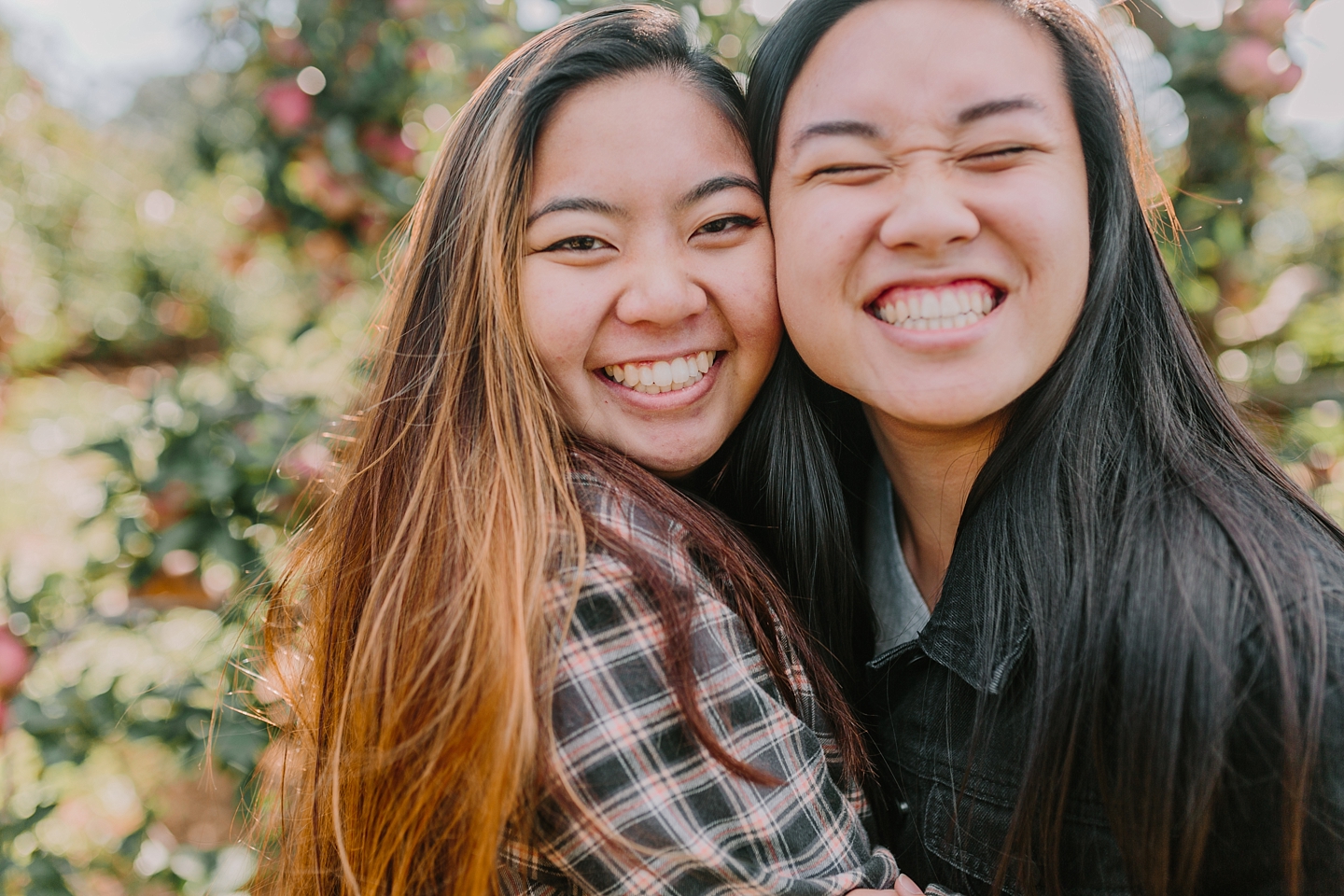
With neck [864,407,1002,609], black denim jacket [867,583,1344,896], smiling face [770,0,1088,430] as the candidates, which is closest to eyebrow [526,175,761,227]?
smiling face [770,0,1088,430]

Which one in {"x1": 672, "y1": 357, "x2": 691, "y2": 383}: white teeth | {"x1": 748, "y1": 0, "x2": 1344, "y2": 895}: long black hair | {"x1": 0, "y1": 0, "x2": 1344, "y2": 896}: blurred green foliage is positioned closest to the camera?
{"x1": 748, "y1": 0, "x2": 1344, "y2": 895}: long black hair

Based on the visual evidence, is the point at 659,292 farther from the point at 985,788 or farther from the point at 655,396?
the point at 985,788

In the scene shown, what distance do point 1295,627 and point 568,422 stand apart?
1066 millimetres

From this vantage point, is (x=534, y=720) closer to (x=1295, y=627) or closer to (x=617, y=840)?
(x=617, y=840)

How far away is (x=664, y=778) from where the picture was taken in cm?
116

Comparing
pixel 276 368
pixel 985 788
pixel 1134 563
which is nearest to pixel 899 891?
pixel 985 788

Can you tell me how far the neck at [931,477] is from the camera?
1545mm

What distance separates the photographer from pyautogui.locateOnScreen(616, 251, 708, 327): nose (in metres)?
1.43

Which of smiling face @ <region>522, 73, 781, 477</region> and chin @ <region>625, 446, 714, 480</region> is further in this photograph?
chin @ <region>625, 446, 714, 480</region>

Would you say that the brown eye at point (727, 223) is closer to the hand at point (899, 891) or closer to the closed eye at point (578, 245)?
the closed eye at point (578, 245)

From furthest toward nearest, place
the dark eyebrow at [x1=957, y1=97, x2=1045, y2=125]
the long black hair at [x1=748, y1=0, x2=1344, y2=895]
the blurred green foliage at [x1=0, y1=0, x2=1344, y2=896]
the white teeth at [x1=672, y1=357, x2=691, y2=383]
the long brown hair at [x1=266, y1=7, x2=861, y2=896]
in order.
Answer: the blurred green foliage at [x1=0, y1=0, x2=1344, y2=896] < the white teeth at [x1=672, y1=357, x2=691, y2=383] < the dark eyebrow at [x1=957, y1=97, x2=1045, y2=125] < the long brown hair at [x1=266, y1=7, x2=861, y2=896] < the long black hair at [x1=748, y1=0, x2=1344, y2=895]

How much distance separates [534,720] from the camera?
3.67 feet

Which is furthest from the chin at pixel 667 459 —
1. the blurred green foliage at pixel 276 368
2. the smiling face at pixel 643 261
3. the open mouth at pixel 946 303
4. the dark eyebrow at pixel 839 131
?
the blurred green foliage at pixel 276 368

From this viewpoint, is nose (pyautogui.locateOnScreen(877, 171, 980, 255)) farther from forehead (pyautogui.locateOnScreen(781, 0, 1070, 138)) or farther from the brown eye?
the brown eye
